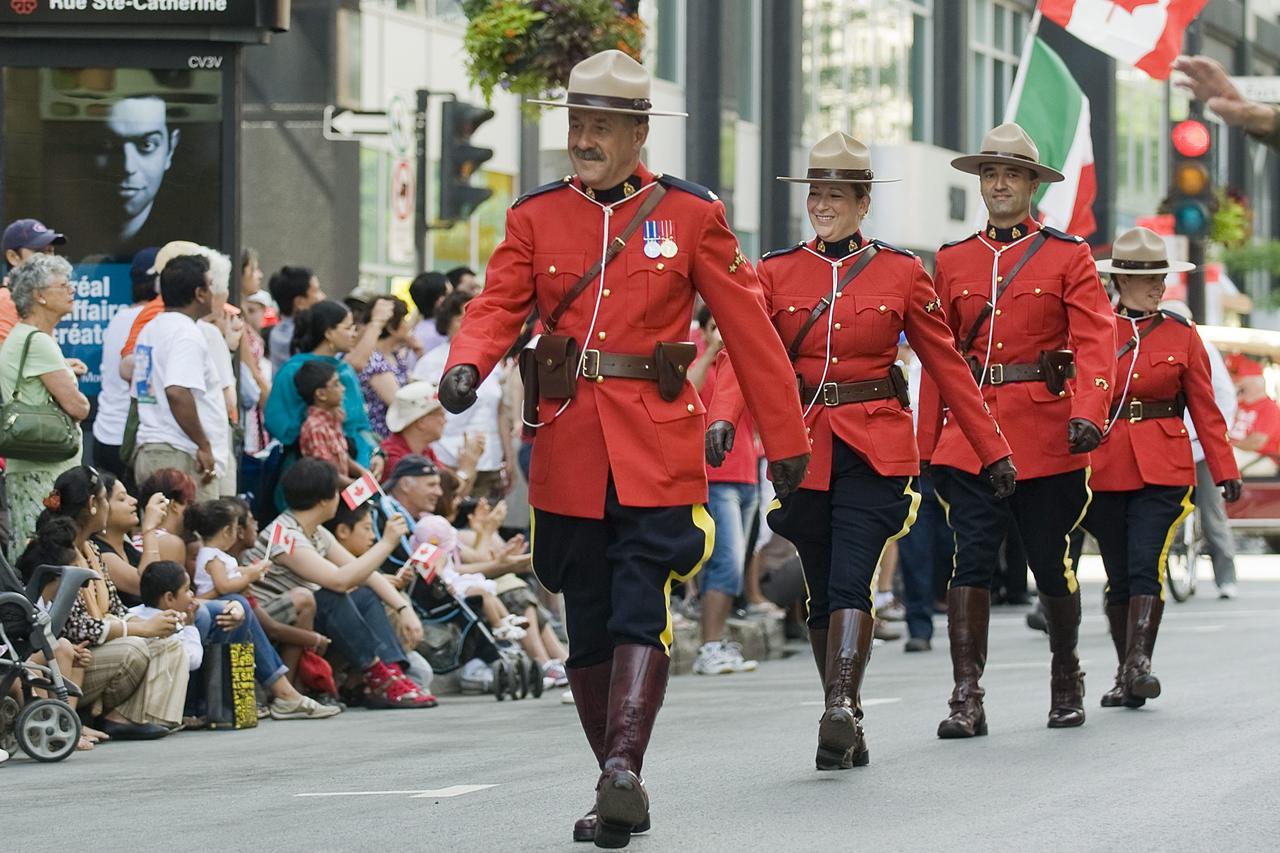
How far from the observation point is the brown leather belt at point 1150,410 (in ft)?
37.2

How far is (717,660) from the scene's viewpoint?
14.4m

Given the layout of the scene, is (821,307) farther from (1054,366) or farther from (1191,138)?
(1191,138)

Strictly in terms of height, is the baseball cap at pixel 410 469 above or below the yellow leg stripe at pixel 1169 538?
above

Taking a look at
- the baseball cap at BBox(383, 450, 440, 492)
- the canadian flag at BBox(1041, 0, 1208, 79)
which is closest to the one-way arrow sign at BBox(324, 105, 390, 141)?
the baseball cap at BBox(383, 450, 440, 492)

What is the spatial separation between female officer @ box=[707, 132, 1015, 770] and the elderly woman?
3555 mm

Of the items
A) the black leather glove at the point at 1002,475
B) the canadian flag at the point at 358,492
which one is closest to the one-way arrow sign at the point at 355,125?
the canadian flag at the point at 358,492

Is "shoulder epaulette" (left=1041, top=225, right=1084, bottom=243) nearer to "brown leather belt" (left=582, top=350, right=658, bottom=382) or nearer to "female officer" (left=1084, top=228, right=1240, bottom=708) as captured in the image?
"female officer" (left=1084, top=228, right=1240, bottom=708)

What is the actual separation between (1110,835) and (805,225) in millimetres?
27877

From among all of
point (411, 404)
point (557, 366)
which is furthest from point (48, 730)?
point (411, 404)

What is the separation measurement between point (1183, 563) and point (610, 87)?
567 inches

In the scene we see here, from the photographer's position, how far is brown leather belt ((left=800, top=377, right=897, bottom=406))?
29.7ft

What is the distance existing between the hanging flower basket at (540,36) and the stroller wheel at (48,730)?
22.8ft

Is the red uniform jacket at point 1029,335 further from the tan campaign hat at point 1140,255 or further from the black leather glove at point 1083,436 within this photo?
the tan campaign hat at point 1140,255

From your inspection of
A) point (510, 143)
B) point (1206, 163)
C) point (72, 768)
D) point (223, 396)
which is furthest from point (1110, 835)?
point (510, 143)
